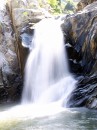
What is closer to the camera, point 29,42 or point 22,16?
point 29,42

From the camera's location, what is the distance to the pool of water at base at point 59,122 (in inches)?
503

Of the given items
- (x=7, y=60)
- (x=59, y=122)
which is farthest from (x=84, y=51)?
(x=59, y=122)

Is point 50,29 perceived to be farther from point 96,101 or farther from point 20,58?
point 96,101

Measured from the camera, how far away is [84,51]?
67.6ft

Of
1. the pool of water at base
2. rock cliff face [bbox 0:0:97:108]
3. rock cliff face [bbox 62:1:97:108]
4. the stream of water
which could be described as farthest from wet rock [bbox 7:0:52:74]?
the pool of water at base

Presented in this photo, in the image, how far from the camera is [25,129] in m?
12.8

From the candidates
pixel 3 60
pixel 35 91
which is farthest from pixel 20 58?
pixel 35 91

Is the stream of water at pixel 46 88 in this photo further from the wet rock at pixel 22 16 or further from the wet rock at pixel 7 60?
the wet rock at pixel 7 60

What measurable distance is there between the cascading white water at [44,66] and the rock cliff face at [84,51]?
688mm

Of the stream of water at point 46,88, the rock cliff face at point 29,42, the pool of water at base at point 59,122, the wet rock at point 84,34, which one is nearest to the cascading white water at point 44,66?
the stream of water at point 46,88

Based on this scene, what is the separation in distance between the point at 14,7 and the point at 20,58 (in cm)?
507

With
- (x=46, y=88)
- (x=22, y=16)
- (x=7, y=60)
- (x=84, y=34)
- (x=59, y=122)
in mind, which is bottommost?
(x=46, y=88)

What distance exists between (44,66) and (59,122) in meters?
8.93

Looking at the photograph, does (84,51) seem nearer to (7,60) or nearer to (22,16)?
(7,60)
